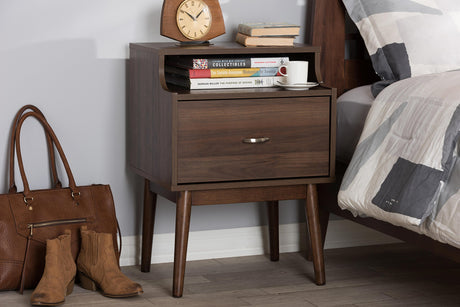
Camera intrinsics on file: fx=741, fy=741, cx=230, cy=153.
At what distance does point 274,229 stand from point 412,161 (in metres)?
0.77

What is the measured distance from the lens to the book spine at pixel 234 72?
207 centimetres

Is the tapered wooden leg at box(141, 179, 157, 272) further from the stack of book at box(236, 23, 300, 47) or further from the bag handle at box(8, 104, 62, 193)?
the stack of book at box(236, 23, 300, 47)

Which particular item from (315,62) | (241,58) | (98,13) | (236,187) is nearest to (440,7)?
(315,62)

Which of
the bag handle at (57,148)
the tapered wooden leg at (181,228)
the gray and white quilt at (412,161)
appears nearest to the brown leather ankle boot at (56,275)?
the bag handle at (57,148)

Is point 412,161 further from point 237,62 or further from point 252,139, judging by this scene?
point 237,62

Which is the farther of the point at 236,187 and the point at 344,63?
the point at 344,63

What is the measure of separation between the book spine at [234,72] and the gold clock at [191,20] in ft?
0.51

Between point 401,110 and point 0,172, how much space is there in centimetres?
118

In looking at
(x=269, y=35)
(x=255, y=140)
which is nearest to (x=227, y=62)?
(x=269, y=35)

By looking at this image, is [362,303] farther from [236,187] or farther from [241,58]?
[241,58]

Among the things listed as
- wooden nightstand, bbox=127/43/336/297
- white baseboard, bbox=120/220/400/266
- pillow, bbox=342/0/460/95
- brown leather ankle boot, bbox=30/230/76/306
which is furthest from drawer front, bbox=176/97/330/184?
white baseboard, bbox=120/220/400/266

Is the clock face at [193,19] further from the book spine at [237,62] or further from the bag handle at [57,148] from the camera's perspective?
the bag handle at [57,148]

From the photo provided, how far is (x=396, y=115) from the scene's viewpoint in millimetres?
1937

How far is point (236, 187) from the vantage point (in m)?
2.04
